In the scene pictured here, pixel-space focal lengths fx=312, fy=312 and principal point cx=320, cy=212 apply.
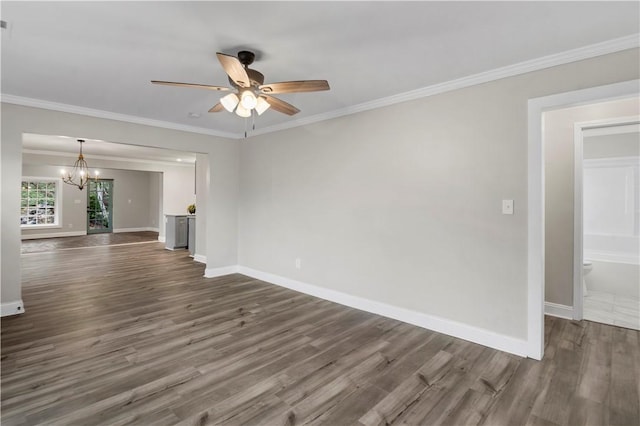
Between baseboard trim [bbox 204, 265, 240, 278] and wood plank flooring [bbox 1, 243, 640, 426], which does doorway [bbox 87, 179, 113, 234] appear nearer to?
baseboard trim [bbox 204, 265, 240, 278]

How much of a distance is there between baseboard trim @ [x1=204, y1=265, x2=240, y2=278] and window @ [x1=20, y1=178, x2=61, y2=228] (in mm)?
8401

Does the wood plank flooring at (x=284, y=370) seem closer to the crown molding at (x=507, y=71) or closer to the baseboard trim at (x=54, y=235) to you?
the crown molding at (x=507, y=71)

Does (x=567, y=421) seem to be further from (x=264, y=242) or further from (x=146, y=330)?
(x=264, y=242)

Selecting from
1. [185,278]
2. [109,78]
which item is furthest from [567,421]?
[185,278]

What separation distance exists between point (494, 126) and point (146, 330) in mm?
3814

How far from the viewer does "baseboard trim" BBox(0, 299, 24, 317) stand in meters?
3.45

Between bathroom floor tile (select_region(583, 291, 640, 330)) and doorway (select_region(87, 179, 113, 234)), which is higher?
doorway (select_region(87, 179, 113, 234))

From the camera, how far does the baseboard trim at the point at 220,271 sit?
205 inches

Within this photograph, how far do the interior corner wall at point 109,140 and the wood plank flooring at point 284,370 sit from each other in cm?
88

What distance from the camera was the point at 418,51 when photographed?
239 centimetres

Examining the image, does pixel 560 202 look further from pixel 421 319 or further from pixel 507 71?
pixel 421 319

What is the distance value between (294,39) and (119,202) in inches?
486

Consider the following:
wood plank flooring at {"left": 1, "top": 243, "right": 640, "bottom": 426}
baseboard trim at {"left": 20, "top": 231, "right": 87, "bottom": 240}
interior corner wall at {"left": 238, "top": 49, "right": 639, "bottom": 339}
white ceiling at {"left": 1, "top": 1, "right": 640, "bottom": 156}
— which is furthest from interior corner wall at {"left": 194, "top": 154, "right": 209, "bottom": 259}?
baseboard trim at {"left": 20, "top": 231, "right": 87, "bottom": 240}

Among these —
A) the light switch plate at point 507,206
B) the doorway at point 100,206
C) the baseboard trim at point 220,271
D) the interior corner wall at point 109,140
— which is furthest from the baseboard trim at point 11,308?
the doorway at point 100,206
